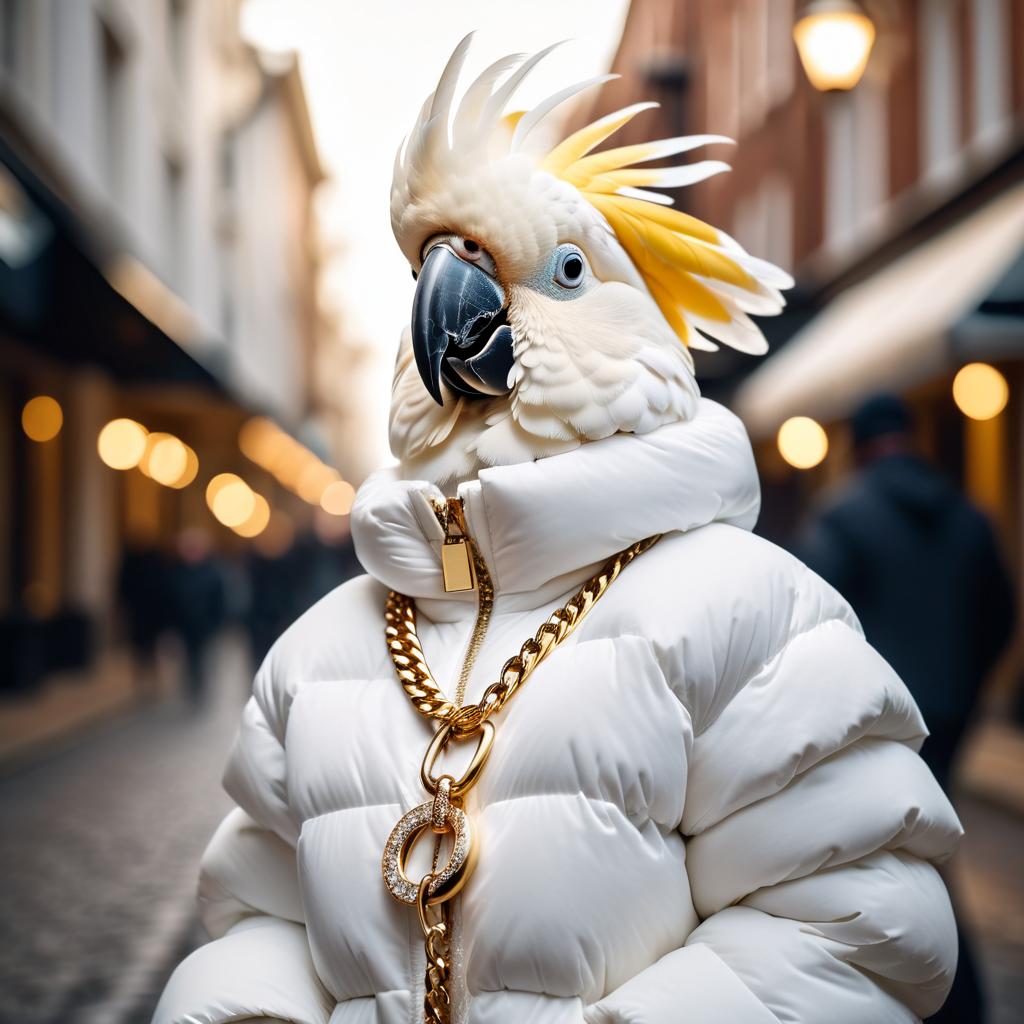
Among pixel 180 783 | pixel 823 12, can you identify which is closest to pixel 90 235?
pixel 180 783

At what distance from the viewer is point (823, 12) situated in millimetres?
6320

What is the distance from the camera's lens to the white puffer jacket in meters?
1.49

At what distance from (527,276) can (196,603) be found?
1292cm

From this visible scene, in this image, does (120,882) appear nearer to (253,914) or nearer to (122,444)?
(253,914)

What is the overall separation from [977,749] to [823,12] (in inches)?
237

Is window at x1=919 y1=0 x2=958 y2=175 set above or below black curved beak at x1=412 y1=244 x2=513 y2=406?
above

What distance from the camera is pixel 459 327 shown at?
5.33 feet

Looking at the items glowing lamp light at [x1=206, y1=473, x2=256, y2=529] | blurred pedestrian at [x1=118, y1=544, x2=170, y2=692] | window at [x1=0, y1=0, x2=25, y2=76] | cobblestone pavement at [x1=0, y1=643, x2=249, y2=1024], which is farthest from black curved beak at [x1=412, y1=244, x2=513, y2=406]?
glowing lamp light at [x1=206, y1=473, x2=256, y2=529]

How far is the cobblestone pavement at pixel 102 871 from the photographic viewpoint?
458 centimetres

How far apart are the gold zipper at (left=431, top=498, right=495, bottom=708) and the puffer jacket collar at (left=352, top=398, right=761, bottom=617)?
17 mm

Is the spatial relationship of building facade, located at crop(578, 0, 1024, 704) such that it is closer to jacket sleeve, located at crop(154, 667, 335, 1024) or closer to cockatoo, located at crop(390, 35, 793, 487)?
cockatoo, located at crop(390, 35, 793, 487)

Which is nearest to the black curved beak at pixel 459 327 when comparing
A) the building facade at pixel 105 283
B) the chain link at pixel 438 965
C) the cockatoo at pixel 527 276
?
the cockatoo at pixel 527 276

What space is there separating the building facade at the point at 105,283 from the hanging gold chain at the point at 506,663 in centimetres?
788

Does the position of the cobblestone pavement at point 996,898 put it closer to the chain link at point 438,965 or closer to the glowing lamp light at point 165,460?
the chain link at point 438,965
